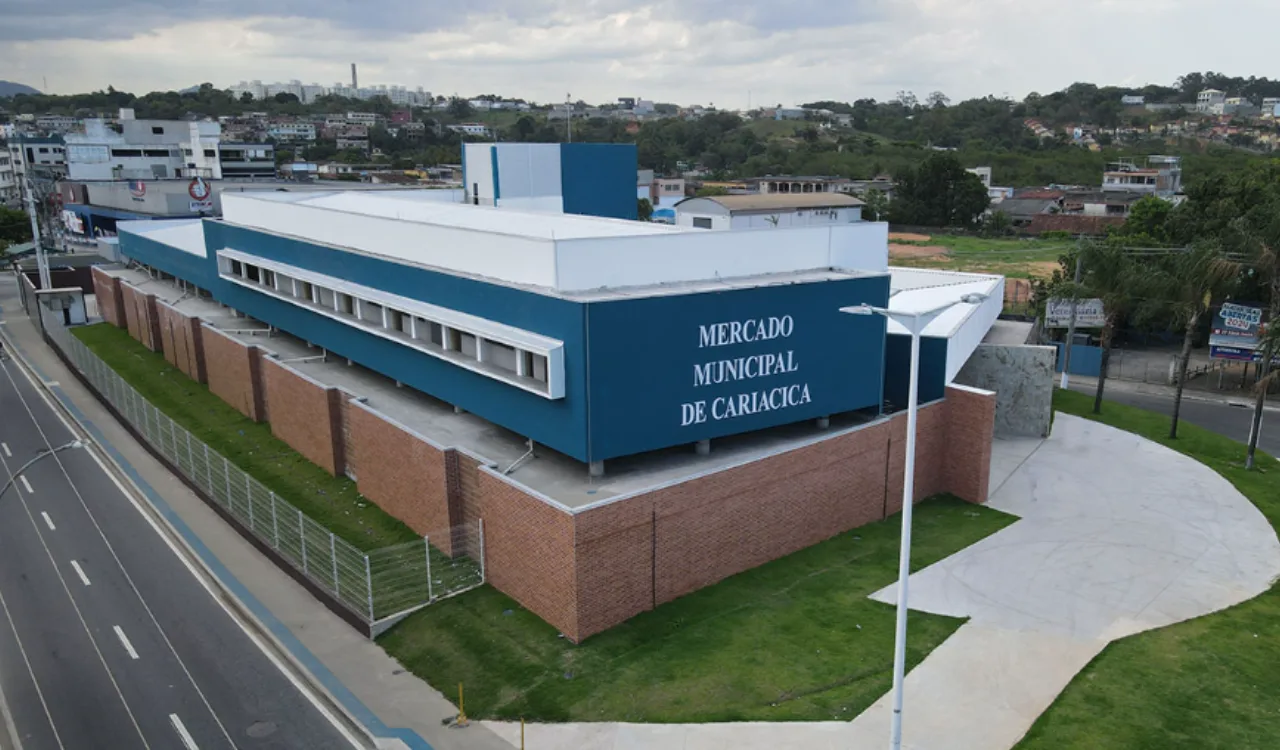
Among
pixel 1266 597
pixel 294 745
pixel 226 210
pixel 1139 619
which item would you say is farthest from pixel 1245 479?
pixel 226 210

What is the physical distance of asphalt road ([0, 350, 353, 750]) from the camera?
54.9 ft

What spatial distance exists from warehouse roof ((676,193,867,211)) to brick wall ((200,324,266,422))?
48666 mm

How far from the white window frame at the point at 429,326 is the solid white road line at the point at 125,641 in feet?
31.8

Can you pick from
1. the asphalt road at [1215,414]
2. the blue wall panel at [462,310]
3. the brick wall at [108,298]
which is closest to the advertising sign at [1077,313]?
the asphalt road at [1215,414]

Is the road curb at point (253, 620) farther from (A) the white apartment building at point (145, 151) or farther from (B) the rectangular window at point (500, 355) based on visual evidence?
(A) the white apartment building at point (145, 151)

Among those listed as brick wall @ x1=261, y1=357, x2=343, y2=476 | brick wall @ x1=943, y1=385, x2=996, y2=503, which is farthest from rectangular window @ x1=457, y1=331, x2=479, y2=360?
brick wall @ x1=943, y1=385, x2=996, y2=503

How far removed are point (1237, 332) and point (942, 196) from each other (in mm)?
69949

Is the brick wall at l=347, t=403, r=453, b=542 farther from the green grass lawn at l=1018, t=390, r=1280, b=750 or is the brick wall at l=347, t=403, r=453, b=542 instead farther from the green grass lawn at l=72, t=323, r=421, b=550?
the green grass lawn at l=1018, t=390, r=1280, b=750

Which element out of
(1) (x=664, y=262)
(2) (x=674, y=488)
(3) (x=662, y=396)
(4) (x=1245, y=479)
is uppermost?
(1) (x=664, y=262)

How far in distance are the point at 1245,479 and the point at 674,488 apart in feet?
72.4

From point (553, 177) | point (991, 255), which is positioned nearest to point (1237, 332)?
point (553, 177)

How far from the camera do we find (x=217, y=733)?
16641 mm

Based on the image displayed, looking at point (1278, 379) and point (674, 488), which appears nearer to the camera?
point (674, 488)

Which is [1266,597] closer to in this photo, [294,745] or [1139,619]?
[1139,619]
